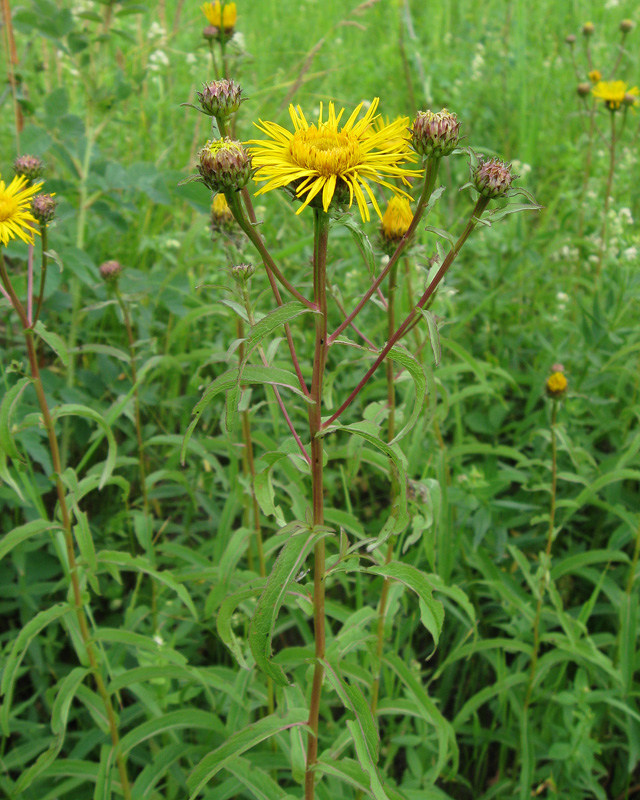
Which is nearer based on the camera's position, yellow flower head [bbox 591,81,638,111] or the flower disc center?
the flower disc center

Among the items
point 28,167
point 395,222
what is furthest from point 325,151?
point 28,167

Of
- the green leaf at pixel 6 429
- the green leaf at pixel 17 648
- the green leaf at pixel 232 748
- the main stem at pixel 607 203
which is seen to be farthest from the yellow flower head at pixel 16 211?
the main stem at pixel 607 203

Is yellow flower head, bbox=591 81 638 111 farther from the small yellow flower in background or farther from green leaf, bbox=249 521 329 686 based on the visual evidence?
green leaf, bbox=249 521 329 686

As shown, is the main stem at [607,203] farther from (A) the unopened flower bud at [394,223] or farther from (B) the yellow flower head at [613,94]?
(A) the unopened flower bud at [394,223]

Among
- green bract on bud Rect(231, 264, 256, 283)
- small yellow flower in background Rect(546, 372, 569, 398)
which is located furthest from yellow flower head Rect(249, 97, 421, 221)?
small yellow flower in background Rect(546, 372, 569, 398)

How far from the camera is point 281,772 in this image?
1772 mm

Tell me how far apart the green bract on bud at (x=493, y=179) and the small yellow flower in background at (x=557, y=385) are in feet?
2.98

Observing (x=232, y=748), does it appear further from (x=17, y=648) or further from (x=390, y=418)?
(x=390, y=418)

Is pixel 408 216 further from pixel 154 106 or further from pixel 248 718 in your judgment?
pixel 154 106

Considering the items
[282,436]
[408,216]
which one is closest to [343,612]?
[282,436]

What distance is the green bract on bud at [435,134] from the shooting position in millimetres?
936

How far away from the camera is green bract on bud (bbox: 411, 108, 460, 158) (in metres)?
0.94

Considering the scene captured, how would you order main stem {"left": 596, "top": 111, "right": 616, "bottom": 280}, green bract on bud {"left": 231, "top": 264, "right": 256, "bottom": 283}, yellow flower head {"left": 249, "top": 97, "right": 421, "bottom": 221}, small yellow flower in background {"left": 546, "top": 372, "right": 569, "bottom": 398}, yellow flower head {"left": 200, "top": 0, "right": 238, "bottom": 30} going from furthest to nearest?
1. main stem {"left": 596, "top": 111, "right": 616, "bottom": 280}
2. yellow flower head {"left": 200, "top": 0, "right": 238, "bottom": 30}
3. small yellow flower in background {"left": 546, "top": 372, "right": 569, "bottom": 398}
4. green bract on bud {"left": 231, "top": 264, "right": 256, "bottom": 283}
5. yellow flower head {"left": 249, "top": 97, "right": 421, "bottom": 221}

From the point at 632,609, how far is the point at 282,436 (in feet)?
3.71
